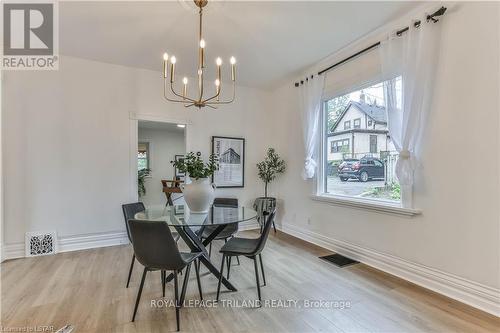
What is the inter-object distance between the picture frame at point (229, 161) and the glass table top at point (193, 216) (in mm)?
1875

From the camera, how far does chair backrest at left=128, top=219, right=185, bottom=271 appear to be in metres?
1.89

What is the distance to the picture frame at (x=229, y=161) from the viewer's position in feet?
15.9

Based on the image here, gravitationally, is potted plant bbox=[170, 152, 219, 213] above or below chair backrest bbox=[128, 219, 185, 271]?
above

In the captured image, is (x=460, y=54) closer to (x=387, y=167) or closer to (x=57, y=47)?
(x=387, y=167)

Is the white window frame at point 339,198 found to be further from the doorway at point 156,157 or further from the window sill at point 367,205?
the doorway at point 156,157

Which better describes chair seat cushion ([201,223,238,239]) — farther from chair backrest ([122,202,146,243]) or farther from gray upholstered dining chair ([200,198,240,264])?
chair backrest ([122,202,146,243])

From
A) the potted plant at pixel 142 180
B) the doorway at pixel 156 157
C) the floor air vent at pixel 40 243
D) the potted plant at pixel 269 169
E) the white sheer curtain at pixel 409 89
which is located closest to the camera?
the white sheer curtain at pixel 409 89

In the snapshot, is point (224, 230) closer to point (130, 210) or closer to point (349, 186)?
point (130, 210)

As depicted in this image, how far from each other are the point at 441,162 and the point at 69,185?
188 inches

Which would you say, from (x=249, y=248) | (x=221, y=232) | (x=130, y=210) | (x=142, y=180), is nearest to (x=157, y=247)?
(x=249, y=248)

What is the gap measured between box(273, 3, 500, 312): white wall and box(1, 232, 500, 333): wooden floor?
0.39 m

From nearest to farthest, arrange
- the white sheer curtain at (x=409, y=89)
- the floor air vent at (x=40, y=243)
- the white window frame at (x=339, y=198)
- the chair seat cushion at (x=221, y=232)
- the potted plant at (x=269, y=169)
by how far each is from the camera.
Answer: the white sheer curtain at (x=409, y=89) → the white window frame at (x=339, y=198) → the chair seat cushion at (x=221, y=232) → the floor air vent at (x=40, y=243) → the potted plant at (x=269, y=169)

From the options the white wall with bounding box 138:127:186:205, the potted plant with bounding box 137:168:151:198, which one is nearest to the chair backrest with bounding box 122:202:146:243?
the potted plant with bounding box 137:168:151:198

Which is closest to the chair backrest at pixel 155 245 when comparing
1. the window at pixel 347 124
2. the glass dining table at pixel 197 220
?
the glass dining table at pixel 197 220
